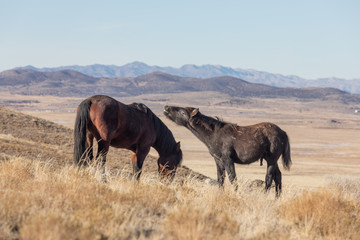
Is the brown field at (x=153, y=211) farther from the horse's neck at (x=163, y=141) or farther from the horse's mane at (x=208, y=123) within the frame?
the horse's neck at (x=163, y=141)

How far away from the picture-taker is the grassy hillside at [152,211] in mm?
5363

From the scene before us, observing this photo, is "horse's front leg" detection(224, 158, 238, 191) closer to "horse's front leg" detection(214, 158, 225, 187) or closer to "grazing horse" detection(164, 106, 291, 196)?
"grazing horse" detection(164, 106, 291, 196)

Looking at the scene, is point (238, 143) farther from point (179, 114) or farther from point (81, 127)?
point (81, 127)

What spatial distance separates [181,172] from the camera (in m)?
20.5

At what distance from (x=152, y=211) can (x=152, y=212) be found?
3 centimetres

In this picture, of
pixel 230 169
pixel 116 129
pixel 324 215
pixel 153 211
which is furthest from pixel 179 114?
pixel 324 215

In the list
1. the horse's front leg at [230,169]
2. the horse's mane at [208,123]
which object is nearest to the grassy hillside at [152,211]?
the horse's front leg at [230,169]

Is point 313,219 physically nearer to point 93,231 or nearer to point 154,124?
point 93,231

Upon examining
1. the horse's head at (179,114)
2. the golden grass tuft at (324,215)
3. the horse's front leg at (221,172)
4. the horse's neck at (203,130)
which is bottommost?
the golden grass tuft at (324,215)

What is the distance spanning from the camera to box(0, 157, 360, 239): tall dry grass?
17.6 feet

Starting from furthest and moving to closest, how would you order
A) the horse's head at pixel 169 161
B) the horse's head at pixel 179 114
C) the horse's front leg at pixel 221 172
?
the horse's head at pixel 169 161 → the horse's head at pixel 179 114 → the horse's front leg at pixel 221 172

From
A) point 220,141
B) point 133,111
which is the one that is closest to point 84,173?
point 133,111

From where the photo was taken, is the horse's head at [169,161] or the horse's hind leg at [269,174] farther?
the horse's head at [169,161]

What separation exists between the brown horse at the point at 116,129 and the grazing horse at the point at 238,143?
117 centimetres
